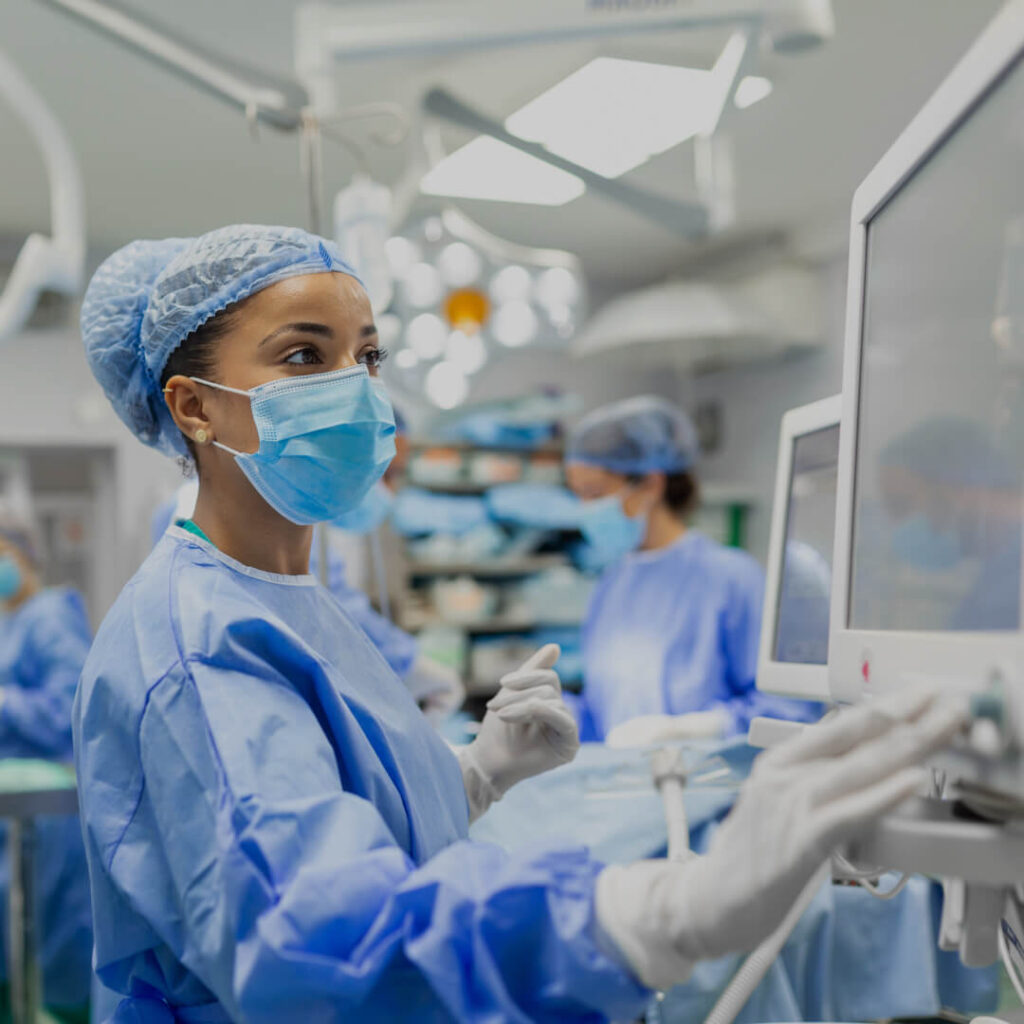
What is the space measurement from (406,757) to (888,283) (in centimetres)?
64

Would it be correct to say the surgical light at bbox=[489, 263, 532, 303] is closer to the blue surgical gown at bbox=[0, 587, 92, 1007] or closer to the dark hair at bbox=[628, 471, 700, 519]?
the dark hair at bbox=[628, 471, 700, 519]

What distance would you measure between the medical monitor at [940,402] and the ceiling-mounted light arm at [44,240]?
1.44 meters

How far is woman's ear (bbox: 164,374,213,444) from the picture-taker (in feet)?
3.57

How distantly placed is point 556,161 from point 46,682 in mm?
2368

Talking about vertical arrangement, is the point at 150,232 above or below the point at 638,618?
above

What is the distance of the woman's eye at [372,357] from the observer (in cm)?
113

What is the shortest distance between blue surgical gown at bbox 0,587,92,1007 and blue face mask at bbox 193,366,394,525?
2.27 metres

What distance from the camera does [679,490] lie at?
2951mm

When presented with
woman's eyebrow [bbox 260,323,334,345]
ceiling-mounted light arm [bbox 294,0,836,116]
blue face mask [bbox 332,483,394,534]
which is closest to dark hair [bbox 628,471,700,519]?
blue face mask [bbox 332,483,394,534]

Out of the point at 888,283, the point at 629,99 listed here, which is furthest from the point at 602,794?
the point at 629,99

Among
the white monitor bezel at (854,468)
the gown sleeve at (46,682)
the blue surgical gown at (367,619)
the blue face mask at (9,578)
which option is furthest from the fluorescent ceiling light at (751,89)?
the blue face mask at (9,578)

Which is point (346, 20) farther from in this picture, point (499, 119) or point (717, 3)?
point (717, 3)

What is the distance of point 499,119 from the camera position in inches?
71.9

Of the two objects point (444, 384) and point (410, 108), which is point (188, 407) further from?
→ point (444, 384)
